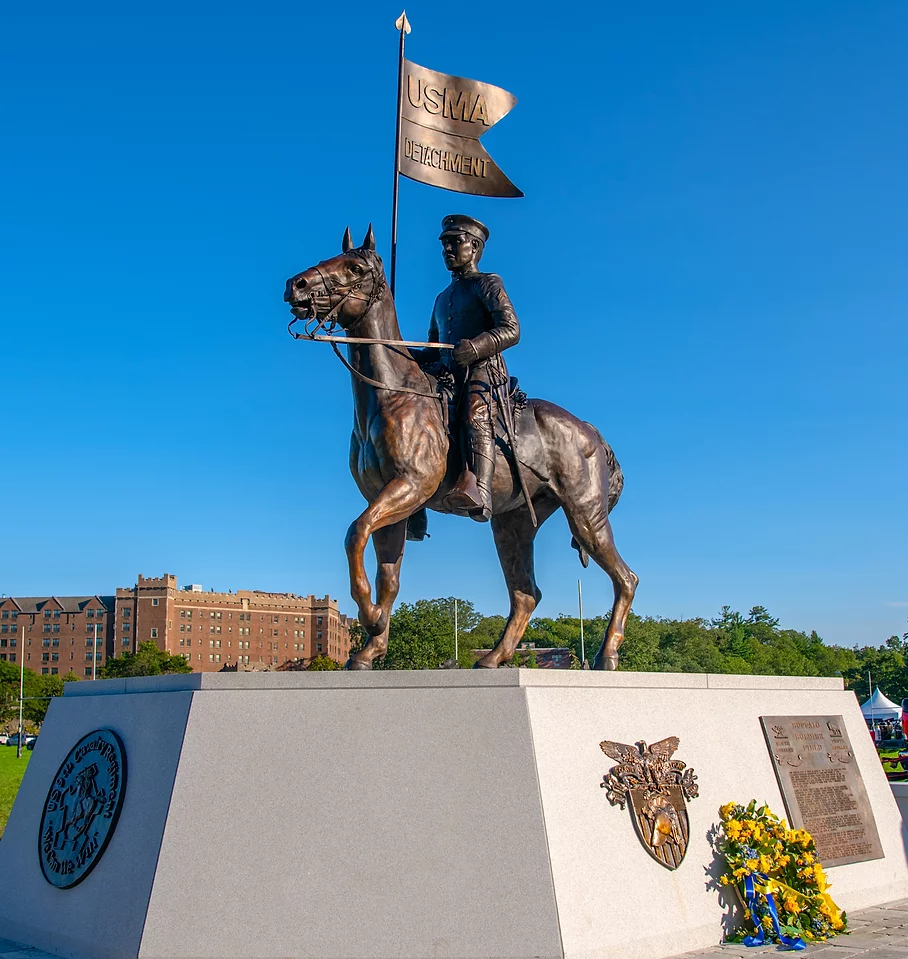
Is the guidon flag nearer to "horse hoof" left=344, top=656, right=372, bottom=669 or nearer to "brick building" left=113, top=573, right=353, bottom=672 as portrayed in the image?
"horse hoof" left=344, top=656, right=372, bottom=669

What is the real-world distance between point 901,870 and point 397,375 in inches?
244

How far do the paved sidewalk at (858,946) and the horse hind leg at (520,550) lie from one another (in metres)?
3.63

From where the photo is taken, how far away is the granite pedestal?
5.88 meters

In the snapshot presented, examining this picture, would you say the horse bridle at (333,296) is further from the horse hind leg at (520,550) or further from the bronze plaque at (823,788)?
the bronze plaque at (823,788)

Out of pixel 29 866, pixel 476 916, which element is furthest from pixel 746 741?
pixel 29 866

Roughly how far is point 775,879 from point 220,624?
130839 millimetres

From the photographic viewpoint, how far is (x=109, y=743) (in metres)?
7.41

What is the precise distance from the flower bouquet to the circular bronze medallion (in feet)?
14.5

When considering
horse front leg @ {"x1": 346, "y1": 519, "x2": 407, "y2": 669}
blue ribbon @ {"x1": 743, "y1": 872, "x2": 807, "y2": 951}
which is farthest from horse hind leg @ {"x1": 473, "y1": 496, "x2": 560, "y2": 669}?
blue ribbon @ {"x1": 743, "y1": 872, "x2": 807, "y2": 951}

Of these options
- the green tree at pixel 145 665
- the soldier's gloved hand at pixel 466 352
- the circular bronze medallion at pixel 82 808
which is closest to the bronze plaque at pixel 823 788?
the soldier's gloved hand at pixel 466 352

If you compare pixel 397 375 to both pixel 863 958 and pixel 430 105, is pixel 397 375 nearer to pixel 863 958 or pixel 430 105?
pixel 430 105

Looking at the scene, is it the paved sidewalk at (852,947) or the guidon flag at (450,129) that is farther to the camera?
the guidon flag at (450,129)

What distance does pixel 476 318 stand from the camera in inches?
365

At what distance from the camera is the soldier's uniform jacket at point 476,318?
29.0 ft
